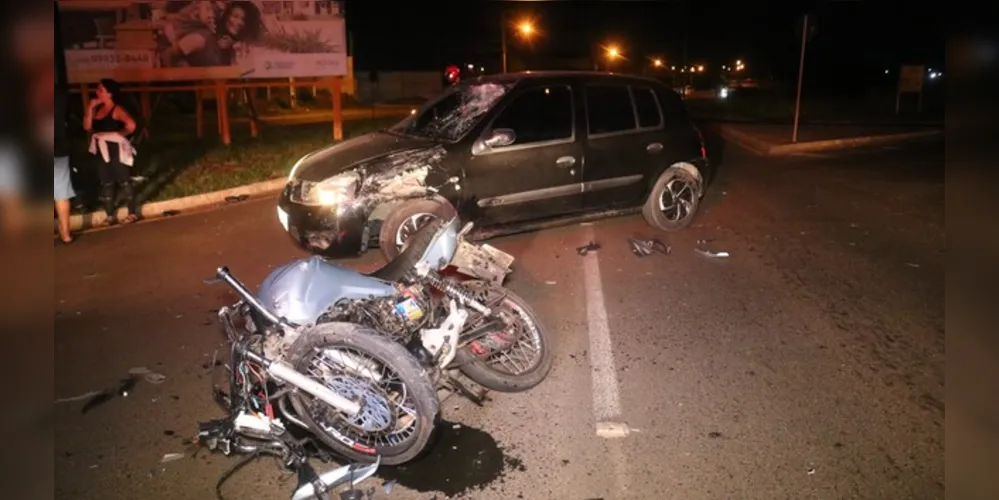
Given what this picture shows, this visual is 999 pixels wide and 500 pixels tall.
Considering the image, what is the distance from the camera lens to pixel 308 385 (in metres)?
3.61

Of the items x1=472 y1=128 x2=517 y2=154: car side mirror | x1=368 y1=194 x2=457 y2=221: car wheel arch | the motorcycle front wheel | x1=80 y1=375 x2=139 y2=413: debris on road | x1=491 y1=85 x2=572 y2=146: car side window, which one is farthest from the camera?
x1=491 y1=85 x2=572 y2=146: car side window

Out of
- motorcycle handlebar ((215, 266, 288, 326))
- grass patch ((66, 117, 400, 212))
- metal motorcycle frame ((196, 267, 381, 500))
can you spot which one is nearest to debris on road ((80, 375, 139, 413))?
metal motorcycle frame ((196, 267, 381, 500))

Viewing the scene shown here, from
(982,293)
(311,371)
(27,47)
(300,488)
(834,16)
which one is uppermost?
(834,16)

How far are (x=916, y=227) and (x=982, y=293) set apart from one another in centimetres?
742

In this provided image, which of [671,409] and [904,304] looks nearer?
[671,409]

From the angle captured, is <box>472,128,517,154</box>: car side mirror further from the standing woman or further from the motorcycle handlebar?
the standing woman

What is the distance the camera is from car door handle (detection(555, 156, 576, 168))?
7441 millimetres

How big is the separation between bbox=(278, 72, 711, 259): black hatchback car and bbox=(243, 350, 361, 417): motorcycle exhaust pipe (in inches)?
108

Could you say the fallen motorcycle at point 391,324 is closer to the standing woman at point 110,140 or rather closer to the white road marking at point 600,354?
the white road marking at point 600,354

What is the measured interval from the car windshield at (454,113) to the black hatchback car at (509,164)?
0.05 ft

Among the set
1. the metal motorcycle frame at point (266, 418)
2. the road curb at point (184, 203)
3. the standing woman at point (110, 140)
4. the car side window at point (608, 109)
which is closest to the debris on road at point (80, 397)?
the metal motorcycle frame at point (266, 418)

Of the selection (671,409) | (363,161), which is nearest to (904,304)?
(671,409)

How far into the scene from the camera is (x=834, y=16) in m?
33.5

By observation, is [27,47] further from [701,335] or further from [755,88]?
[755,88]
